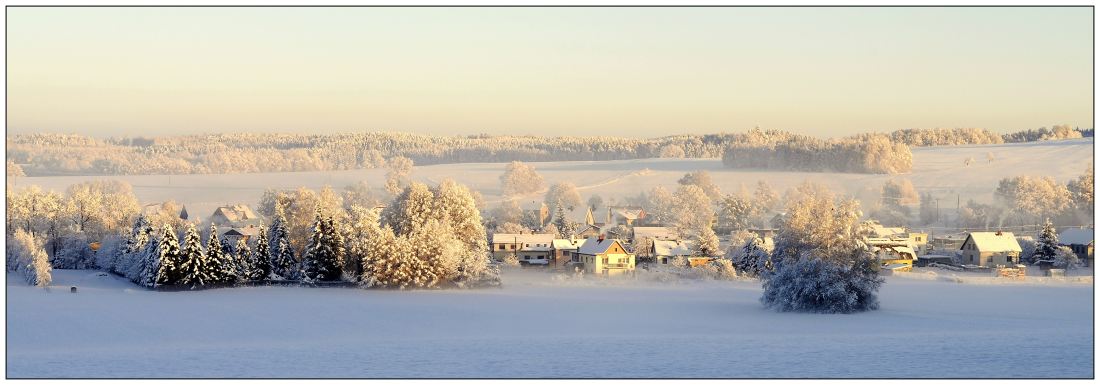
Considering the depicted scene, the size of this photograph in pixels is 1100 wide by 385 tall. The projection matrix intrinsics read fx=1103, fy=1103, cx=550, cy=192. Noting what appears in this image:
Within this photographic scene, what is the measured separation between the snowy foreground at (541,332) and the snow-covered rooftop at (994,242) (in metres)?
11.8

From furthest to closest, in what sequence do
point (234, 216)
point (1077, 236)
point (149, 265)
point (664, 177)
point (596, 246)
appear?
1. point (664, 177)
2. point (234, 216)
3. point (1077, 236)
4. point (596, 246)
5. point (149, 265)

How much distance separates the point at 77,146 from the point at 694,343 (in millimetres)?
92702

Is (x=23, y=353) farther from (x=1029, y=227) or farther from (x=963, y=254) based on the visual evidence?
(x=1029, y=227)

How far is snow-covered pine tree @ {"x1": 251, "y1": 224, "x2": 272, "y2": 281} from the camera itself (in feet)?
143

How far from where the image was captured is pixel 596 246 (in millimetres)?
54219

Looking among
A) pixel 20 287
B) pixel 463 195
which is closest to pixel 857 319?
pixel 463 195

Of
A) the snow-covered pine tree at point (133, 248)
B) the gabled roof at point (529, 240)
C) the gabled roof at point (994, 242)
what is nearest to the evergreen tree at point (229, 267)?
the snow-covered pine tree at point (133, 248)

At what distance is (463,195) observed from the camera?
5088cm

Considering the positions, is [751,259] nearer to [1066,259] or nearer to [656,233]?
[1066,259]

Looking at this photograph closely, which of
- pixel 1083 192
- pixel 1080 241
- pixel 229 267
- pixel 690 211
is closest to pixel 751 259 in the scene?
pixel 1080 241

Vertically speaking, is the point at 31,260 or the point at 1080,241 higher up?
the point at 1080,241

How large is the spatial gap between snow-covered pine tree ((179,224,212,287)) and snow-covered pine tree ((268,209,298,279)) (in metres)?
2.88

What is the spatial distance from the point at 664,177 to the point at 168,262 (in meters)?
85.9

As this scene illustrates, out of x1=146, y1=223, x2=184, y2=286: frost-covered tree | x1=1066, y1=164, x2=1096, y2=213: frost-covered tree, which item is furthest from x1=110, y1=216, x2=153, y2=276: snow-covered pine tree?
x1=1066, y1=164, x2=1096, y2=213: frost-covered tree
